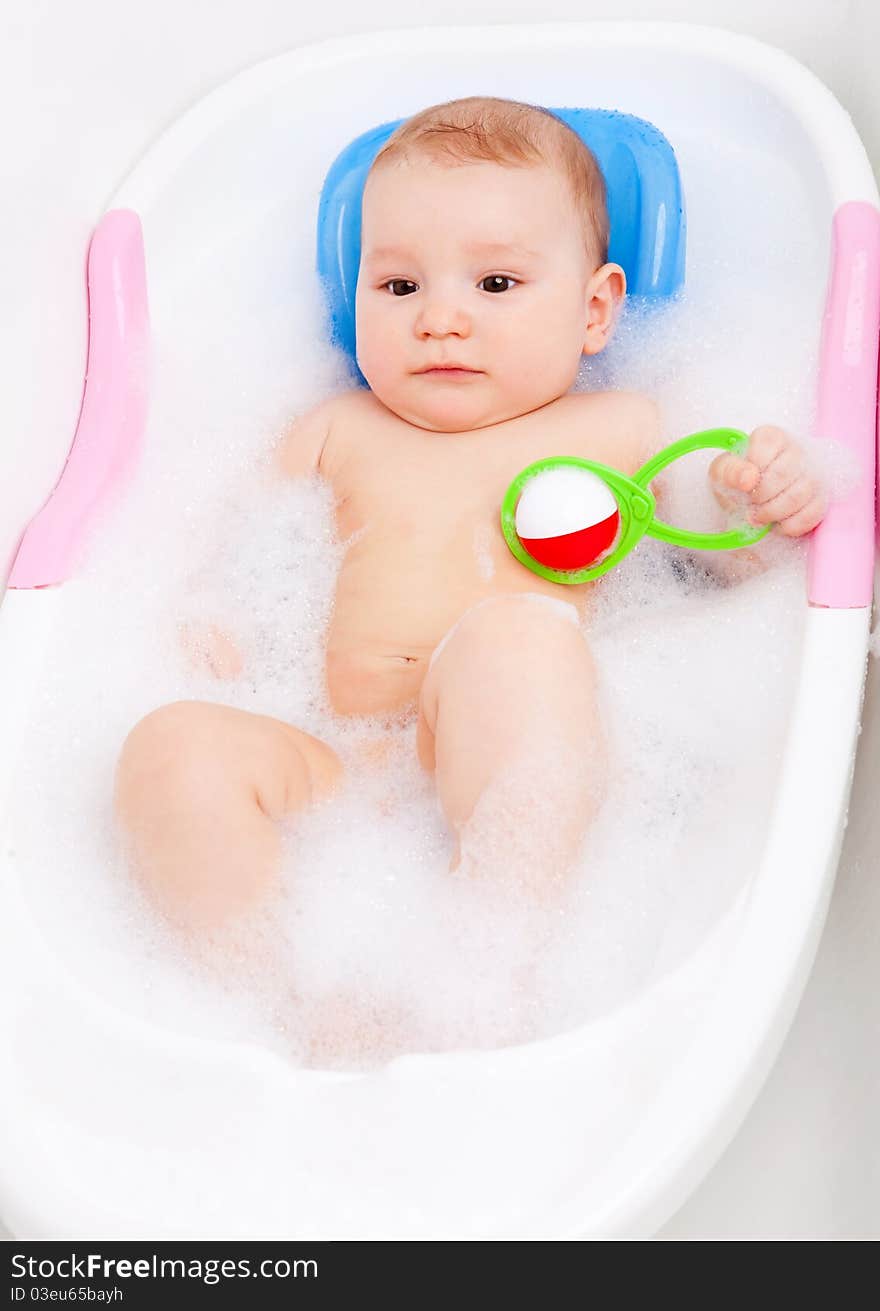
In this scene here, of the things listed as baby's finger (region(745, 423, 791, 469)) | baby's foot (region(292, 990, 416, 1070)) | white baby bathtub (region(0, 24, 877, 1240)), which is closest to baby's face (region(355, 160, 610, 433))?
baby's finger (region(745, 423, 791, 469))

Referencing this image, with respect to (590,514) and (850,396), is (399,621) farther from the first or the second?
(850,396)

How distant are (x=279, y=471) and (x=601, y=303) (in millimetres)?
343

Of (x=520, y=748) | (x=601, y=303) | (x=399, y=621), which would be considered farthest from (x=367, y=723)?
(x=601, y=303)

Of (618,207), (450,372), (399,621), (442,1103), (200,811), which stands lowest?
(442,1103)

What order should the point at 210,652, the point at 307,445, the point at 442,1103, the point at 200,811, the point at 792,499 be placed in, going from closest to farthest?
Result: the point at 442,1103, the point at 200,811, the point at 792,499, the point at 210,652, the point at 307,445

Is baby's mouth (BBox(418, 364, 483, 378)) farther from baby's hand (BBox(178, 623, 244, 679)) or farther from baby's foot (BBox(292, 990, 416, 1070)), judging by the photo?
baby's foot (BBox(292, 990, 416, 1070))

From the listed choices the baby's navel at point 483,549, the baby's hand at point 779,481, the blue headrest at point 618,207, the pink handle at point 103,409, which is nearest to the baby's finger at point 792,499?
the baby's hand at point 779,481

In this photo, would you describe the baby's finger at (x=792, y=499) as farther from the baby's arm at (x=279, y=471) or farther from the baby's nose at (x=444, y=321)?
the baby's arm at (x=279, y=471)

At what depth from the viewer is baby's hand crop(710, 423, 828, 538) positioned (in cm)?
114

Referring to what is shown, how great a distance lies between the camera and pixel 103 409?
1.37 metres

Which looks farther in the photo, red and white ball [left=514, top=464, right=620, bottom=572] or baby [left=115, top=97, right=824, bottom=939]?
red and white ball [left=514, top=464, right=620, bottom=572]
